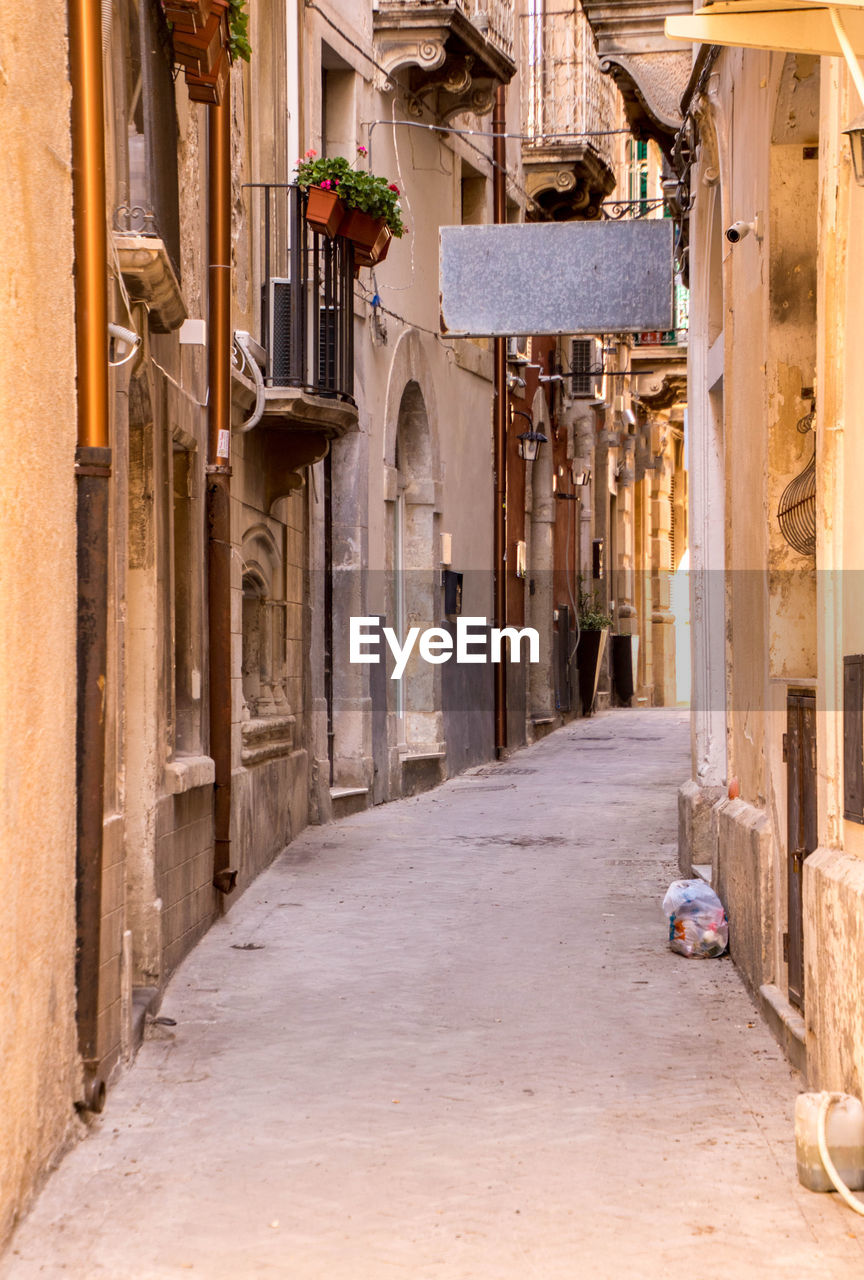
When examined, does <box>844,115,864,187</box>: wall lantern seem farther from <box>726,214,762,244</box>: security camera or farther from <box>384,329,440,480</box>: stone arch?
<box>384,329,440,480</box>: stone arch

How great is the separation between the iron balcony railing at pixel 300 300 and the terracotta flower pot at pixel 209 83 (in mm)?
3407

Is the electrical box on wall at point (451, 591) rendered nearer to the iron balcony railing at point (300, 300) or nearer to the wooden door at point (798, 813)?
the iron balcony railing at point (300, 300)

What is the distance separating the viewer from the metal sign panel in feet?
36.3

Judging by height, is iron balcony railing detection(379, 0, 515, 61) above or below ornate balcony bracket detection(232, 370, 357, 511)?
above

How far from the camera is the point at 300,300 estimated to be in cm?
1172

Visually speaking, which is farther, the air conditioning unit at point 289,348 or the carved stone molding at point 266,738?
the air conditioning unit at point 289,348

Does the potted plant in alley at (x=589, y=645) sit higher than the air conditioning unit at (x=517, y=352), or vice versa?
the air conditioning unit at (x=517, y=352)

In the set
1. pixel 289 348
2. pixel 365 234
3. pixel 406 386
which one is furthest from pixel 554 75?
pixel 289 348

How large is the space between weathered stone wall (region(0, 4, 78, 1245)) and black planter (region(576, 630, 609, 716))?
22.4 m

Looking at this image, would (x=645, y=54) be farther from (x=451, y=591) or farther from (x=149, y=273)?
(x=451, y=591)

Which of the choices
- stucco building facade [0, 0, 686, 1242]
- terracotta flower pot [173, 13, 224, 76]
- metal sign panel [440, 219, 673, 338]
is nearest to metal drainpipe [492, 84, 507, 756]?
stucco building facade [0, 0, 686, 1242]

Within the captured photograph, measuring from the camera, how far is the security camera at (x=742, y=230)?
7.62m

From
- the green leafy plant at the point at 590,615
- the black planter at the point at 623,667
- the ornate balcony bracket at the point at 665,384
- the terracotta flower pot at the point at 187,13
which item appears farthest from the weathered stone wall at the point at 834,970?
the ornate balcony bracket at the point at 665,384

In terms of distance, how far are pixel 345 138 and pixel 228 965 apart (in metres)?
9.19
